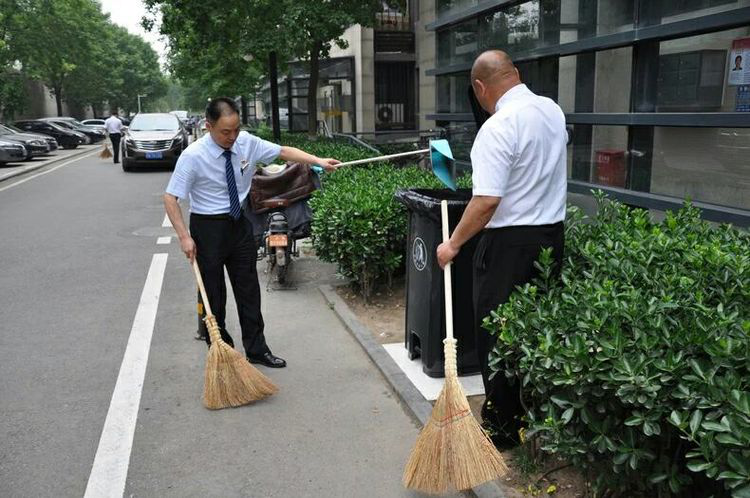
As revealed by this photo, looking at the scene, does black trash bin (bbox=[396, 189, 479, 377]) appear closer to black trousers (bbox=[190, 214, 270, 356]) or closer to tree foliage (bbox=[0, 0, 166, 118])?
black trousers (bbox=[190, 214, 270, 356])

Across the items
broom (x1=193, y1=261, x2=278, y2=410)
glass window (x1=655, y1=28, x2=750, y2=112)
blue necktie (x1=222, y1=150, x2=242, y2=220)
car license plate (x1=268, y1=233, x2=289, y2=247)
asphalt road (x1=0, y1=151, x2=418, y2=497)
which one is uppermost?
glass window (x1=655, y1=28, x2=750, y2=112)

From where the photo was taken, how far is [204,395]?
4316 mm

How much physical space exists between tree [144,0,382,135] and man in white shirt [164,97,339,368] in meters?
9.59

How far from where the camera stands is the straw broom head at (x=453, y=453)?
3.01 metres

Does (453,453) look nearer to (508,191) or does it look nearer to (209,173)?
(508,191)

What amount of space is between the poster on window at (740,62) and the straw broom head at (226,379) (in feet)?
14.3

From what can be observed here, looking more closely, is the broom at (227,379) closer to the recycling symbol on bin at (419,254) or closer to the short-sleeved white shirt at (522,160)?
the recycling symbol on bin at (419,254)

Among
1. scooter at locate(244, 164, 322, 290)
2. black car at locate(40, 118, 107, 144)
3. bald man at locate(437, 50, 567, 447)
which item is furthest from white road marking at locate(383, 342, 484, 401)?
black car at locate(40, 118, 107, 144)

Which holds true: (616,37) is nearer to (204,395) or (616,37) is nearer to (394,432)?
(394,432)

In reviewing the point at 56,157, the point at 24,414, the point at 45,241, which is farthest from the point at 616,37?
the point at 56,157

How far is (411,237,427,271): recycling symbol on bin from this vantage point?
4539 mm

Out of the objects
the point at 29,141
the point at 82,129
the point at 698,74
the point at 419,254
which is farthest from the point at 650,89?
the point at 82,129

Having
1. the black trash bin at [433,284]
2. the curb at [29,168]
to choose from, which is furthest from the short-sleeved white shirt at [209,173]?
the curb at [29,168]

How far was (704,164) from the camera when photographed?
Answer: 5.84m
